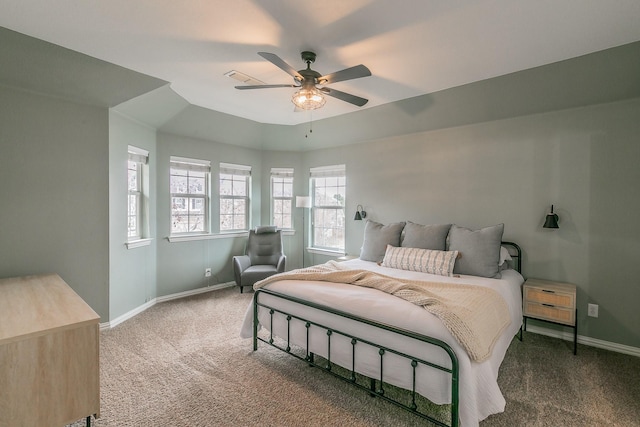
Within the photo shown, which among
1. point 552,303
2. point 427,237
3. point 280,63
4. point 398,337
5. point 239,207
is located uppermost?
point 280,63

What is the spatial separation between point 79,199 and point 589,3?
15.5 ft

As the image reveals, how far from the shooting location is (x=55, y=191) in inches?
119

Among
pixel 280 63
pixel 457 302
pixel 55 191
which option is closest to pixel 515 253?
pixel 457 302

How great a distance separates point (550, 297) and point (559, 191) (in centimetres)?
→ 117

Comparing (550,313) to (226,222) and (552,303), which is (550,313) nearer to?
(552,303)

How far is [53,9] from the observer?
6.62 ft

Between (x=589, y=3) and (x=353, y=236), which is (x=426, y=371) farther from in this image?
(x=353, y=236)

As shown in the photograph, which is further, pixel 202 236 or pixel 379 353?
pixel 202 236

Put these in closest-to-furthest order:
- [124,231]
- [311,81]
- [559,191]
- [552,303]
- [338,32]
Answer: [338,32]
[311,81]
[552,303]
[559,191]
[124,231]

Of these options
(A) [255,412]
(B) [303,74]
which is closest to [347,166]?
(B) [303,74]

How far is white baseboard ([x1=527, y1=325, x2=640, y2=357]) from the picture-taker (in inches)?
112

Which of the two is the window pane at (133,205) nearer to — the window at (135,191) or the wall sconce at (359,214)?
the window at (135,191)

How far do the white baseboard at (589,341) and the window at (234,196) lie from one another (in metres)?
4.61

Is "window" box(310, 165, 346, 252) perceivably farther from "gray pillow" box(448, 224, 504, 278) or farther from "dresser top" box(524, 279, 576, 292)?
"dresser top" box(524, 279, 576, 292)
